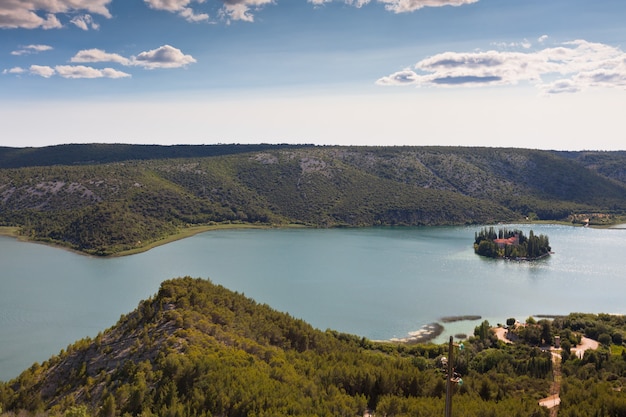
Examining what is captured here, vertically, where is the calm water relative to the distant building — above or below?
below

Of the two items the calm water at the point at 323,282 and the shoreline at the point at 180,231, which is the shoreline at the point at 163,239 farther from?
the calm water at the point at 323,282

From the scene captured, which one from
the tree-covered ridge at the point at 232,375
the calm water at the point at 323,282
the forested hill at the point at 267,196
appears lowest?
the calm water at the point at 323,282

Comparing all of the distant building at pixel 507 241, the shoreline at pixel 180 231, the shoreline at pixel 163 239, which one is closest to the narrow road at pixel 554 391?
the shoreline at pixel 180 231

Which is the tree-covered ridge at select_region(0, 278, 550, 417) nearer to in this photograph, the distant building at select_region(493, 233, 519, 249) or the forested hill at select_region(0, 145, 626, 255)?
the distant building at select_region(493, 233, 519, 249)

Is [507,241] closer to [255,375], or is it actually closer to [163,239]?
[163,239]

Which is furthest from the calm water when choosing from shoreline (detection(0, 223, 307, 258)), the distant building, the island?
the distant building
